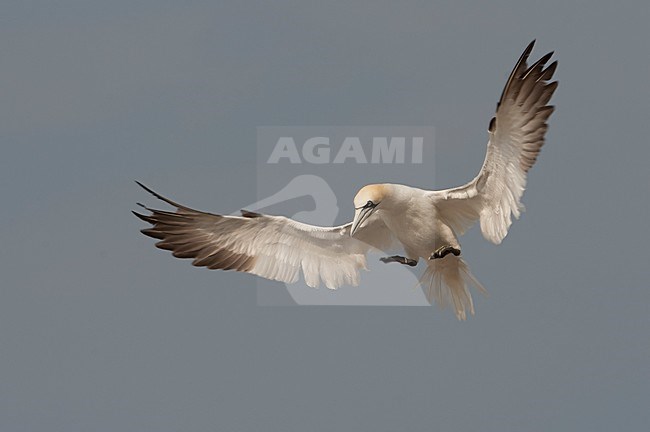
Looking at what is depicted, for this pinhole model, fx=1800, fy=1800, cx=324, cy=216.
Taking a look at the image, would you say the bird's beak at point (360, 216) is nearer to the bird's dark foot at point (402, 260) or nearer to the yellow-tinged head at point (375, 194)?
the yellow-tinged head at point (375, 194)

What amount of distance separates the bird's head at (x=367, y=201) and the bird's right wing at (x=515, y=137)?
37.5 inches

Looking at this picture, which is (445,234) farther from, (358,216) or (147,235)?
(147,235)

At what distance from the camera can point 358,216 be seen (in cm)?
2172

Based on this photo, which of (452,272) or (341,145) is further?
(341,145)

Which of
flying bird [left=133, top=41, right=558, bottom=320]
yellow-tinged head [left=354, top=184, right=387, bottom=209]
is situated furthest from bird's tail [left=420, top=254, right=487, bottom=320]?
yellow-tinged head [left=354, top=184, right=387, bottom=209]

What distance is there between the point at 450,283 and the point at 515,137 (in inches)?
86.1

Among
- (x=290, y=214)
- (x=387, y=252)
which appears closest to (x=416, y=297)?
Answer: (x=387, y=252)

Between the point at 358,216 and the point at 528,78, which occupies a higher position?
the point at 528,78

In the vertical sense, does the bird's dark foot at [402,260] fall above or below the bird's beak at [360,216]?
below

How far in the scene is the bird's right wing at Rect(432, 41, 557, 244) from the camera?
21.1 meters

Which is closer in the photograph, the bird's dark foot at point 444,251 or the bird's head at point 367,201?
the bird's head at point 367,201

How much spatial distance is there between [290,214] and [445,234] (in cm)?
288

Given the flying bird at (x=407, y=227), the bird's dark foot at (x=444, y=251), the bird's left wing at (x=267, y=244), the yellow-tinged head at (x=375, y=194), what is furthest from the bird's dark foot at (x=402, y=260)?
the yellow-tinged head at (x=375, y=194)

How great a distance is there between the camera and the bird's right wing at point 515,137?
21125 mm
